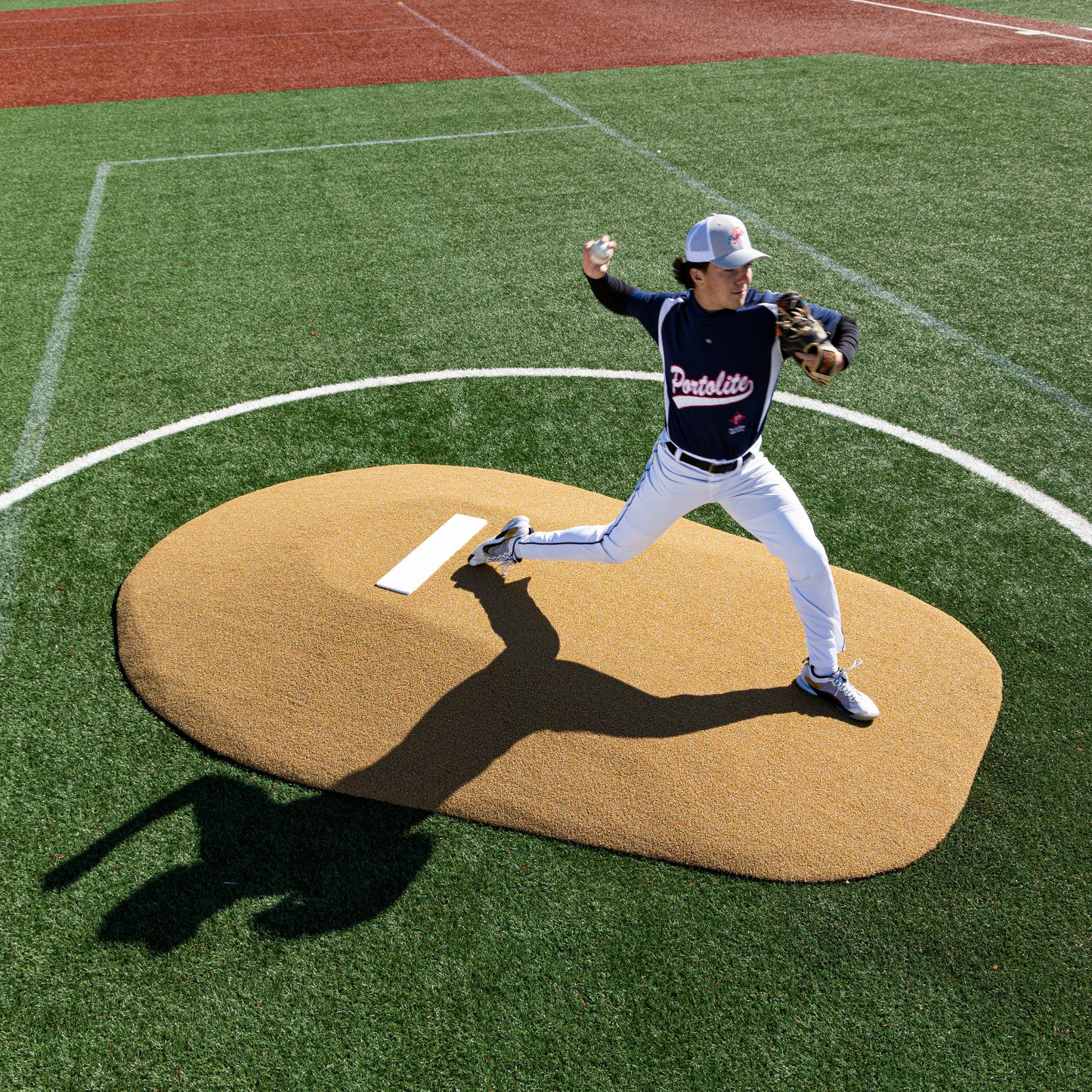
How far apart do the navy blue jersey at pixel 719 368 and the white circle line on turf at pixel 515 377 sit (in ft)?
10.2

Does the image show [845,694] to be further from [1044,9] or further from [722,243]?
[1044,9]

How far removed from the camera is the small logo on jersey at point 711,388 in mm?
4723

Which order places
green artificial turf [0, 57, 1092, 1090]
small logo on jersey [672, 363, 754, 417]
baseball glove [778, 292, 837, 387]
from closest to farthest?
green artificial turf [0, 57, 1092, 1090] → baseball glove [778, 292, 837, 387] → small logo on jersey [672, 363, 754, 417]

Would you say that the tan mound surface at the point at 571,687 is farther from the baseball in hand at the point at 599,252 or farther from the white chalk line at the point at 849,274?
the white chalk line at the point at 849,274

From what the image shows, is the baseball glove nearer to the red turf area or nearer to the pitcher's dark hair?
the pitcher's dark hair

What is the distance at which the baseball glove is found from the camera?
4309mm

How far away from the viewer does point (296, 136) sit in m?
14.8

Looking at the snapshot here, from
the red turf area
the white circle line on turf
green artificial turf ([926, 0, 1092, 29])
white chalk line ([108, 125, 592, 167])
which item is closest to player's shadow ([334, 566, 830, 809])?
the white circle line on turf

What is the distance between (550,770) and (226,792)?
1604 mm

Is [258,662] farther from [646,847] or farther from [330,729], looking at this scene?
[646,847]

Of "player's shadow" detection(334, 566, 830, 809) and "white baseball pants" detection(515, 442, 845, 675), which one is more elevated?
"white baseball pants" detection(515, 442, 845, 675)

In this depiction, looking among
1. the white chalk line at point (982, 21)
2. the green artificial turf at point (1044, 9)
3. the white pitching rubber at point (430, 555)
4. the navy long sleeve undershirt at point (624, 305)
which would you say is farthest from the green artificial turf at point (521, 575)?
the green artificial turf at point (1044, 9)

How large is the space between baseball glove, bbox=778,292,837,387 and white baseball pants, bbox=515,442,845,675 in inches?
26.2

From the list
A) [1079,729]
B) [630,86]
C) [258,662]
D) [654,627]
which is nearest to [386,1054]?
[258,662]
